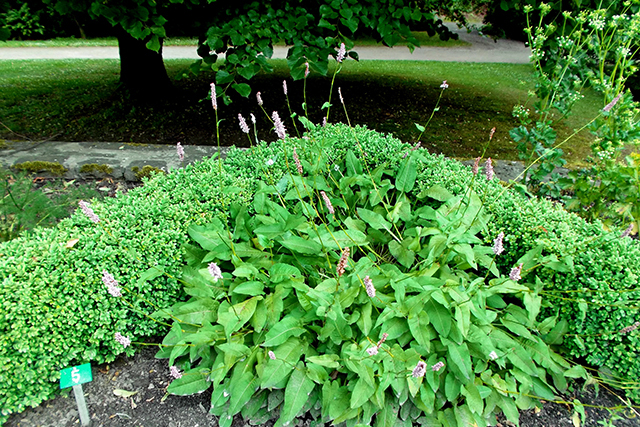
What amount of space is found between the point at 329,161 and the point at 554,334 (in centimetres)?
192

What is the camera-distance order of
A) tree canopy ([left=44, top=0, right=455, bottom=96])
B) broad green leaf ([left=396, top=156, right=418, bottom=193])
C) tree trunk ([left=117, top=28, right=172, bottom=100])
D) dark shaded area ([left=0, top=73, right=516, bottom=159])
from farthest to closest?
tree trunk ([left=117, top=28, right=172, bottom=100]) → dark shaded area ([left=0, top=73, right=516, bottom=159]) → tree canopy ([left=44, top=0, right=455, bottom=96]) → broad green leaf ([left=396, top=156, right=418, bottom=193])

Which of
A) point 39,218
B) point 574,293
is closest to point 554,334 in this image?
point 574,293

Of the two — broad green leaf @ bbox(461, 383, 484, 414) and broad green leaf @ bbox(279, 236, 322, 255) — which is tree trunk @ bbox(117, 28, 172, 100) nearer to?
broad green leaf @ bbox(279, 236, 322, 255)

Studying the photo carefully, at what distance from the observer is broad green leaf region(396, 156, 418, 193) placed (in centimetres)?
289

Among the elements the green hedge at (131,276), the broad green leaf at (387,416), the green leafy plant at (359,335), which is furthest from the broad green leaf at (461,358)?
the green hedge at (131,276)

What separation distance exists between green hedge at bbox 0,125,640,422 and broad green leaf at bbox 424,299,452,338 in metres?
0.71

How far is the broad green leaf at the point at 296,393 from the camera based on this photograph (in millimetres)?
1878

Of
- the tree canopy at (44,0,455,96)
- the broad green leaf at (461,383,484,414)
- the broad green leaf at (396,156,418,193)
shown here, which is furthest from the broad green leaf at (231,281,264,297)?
the tree canopy at (44,0,455,96)

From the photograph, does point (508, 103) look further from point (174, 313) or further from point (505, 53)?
point (505, 53)

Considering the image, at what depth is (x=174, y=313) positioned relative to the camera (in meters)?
2.25

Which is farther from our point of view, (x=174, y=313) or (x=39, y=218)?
(x=39, y=218)

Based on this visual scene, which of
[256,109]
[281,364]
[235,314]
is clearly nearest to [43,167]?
[235,314]

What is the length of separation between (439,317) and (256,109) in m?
5.21

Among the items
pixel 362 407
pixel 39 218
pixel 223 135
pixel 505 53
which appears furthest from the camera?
pixel 505 53
